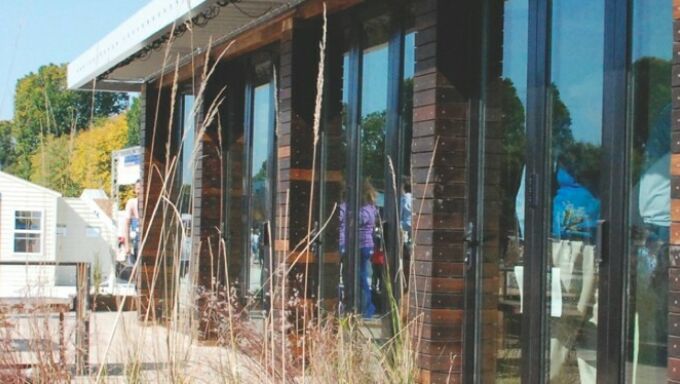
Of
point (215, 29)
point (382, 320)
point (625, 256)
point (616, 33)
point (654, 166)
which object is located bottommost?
point (382, 320)

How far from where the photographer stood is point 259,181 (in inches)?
325

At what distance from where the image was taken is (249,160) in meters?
8.49

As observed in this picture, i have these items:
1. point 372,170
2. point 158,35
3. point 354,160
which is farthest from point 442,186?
point 158,35

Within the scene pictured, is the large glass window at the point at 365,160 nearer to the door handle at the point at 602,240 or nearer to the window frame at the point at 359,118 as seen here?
the window frame at the point at 359,118

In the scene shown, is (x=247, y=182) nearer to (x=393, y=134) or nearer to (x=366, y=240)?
(x=366, y=240)

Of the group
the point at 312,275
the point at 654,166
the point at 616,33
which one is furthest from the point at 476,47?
the point at 312,275

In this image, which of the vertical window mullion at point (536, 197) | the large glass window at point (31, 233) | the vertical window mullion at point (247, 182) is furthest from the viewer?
the vertical window mullion at point (247, 182)

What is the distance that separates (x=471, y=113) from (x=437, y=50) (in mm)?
344

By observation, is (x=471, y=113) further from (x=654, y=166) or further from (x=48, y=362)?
(x=48, y=362)

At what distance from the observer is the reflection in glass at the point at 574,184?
4.18 meters

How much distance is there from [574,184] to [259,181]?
13.9ft

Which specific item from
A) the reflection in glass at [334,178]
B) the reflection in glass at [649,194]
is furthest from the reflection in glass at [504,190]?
the reflection in glass at [334,178]

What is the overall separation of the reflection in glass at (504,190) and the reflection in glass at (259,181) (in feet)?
10.5

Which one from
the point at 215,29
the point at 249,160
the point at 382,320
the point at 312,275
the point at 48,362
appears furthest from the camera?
the point at 249,160
